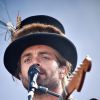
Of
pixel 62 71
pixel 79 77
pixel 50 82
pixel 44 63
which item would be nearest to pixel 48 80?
pixel 50 82

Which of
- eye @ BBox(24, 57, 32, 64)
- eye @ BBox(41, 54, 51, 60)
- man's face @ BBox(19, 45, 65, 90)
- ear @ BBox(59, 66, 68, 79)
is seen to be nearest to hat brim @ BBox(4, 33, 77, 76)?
man's face @ BBox(19, 45, 65, 90)

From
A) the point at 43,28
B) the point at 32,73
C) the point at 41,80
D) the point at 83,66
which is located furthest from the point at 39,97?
the point at 83,66

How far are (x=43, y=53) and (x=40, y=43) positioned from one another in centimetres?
36

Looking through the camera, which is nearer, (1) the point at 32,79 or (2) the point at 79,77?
(2) the point at 79,77

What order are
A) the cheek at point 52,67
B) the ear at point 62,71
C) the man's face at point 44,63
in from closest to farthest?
the man's face at point 44,63 → the cheek at point 52,67 → the ear at point 62,71

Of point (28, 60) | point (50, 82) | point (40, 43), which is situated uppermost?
point (40, 43)

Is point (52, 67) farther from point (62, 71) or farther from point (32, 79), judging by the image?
point (32, 79)

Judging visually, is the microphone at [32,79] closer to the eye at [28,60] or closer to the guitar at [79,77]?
the guitar at [79,77]

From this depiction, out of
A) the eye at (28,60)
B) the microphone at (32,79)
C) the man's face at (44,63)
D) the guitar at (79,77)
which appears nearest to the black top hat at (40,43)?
the man's face at (44,63)

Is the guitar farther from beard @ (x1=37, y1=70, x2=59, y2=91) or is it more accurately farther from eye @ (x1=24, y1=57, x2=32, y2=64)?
eye @ (x1=24, y1=57, x2=32, y2=64)

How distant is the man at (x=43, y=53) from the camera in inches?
198

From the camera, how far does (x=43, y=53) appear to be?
528 centimetres

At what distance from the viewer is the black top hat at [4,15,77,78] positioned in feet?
18.6

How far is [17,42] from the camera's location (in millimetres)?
5852
